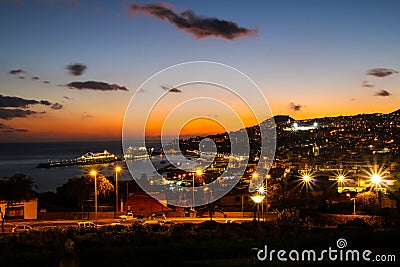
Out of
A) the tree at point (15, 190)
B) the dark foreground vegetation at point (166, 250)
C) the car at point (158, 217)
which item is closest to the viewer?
the dark foreground vegetation at point (166, 250)

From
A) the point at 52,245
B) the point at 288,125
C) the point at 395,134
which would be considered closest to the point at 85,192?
the point at 52,245

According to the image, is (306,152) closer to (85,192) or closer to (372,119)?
(372,119)

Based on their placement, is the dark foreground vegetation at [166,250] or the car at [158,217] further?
the car at [158,217]

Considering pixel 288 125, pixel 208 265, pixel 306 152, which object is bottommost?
pixel 208 265

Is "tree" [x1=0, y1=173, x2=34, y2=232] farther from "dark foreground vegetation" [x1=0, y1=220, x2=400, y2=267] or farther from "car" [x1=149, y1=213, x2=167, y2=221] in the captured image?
"dark foreground vegetation" [x1=0, y1=220, x2=400, y2=267]

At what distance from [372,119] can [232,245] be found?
413ft

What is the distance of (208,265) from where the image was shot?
818 cm

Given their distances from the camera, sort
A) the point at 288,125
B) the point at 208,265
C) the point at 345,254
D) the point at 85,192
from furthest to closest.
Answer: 1. the point at 288,125
2. the point at 85,192
3. the point at 345,254
4. the point at 208,265

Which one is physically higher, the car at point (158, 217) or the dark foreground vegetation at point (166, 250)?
the dark foreground vegetation at point (166, 250)

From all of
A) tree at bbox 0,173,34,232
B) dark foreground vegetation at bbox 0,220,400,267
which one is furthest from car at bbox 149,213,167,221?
dark foreground vegetation at bbox 0,220,400,267

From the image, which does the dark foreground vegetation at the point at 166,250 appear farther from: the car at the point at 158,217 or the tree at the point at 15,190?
the tree at the point at 15,190

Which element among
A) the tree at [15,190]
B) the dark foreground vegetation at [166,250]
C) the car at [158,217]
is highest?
the tree at [15,190]

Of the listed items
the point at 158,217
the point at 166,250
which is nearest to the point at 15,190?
the point at 158,217

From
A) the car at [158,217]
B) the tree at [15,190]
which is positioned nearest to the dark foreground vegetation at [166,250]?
the car at [158,217]
